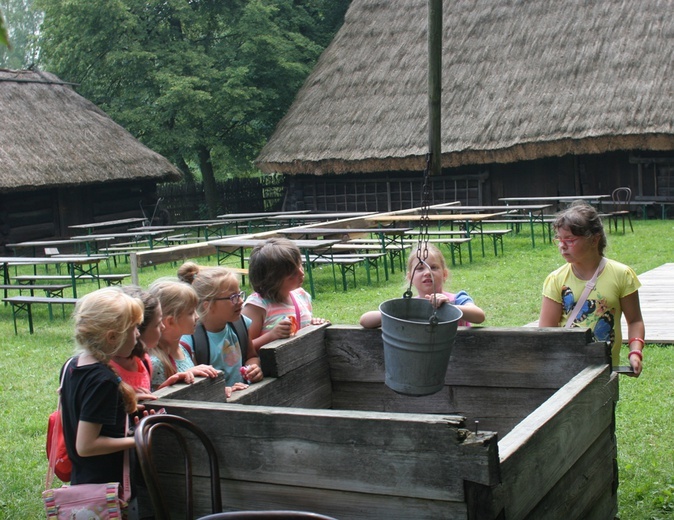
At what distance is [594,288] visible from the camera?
136 inches

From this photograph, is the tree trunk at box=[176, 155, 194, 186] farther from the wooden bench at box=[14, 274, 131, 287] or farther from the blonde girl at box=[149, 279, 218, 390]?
the blonde girl at box=[149, 279, 218, 390]

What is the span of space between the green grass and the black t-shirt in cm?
161

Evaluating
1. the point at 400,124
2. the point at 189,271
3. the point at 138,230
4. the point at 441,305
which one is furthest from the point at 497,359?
the point at 400,124

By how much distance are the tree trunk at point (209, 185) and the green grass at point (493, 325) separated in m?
10.1

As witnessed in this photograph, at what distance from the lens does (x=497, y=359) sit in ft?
10.4

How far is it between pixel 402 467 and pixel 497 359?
1.17 meters

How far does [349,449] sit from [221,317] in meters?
1.20

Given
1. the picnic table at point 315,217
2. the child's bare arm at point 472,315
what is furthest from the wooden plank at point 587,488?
the picnic table at point 315,217

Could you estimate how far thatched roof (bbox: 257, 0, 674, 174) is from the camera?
1769cm

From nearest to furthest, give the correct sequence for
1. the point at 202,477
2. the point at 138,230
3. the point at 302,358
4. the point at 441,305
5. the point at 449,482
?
1. the point at 449,482
2. the point at 202,477
3. the point at 441,305
4. the point at 302,358
5. the point at 138,230

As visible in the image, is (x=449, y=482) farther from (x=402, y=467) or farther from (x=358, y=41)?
(x=358, y=41)

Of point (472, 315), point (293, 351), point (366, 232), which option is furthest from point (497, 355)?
point (366, 232)

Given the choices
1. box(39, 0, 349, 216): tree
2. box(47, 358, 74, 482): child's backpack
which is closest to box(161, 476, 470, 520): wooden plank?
box(47, 358, 74, 482): child's backpack

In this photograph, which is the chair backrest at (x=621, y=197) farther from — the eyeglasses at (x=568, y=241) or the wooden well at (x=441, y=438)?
the wooden well at (x=441, y=438)
